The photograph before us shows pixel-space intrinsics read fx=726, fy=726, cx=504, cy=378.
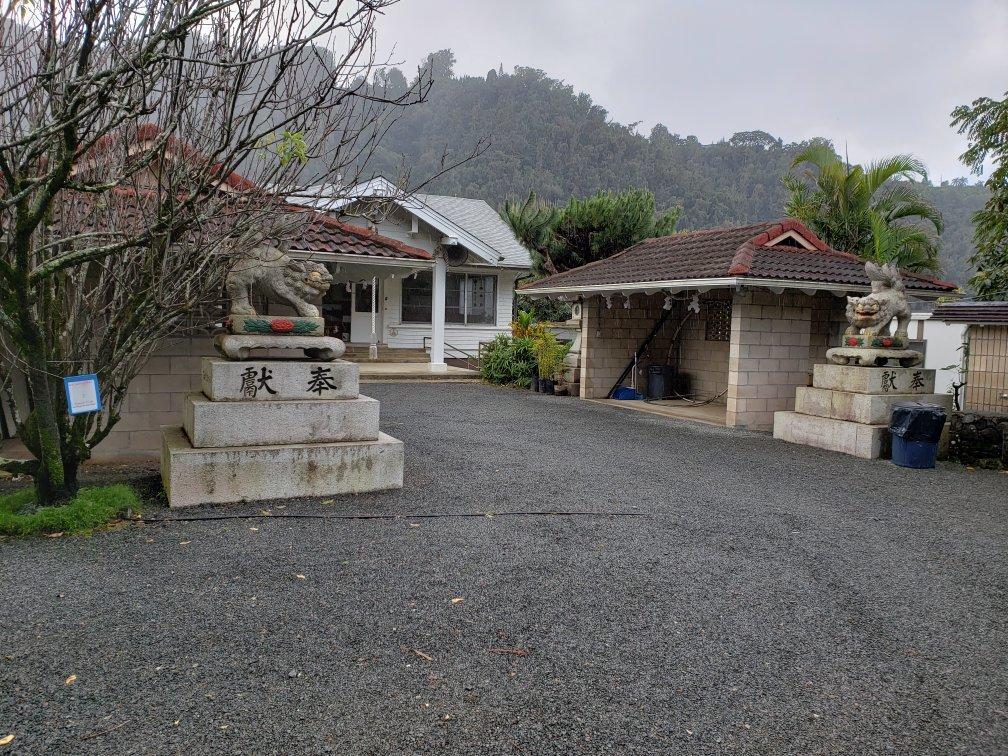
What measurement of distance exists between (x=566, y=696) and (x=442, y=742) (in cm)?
63

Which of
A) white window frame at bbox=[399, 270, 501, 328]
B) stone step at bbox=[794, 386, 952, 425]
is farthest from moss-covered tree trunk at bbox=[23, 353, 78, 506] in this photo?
white window frame at bbox=[399, 270, 501, 328]

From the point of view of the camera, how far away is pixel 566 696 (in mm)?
3180

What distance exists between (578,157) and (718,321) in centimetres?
3498

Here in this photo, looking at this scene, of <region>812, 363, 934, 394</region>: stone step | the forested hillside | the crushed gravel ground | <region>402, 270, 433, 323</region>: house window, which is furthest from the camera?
the forested hillside

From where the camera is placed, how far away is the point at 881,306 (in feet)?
32.4

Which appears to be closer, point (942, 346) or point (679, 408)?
point (679, 408)

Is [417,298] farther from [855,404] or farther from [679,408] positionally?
[855,404]

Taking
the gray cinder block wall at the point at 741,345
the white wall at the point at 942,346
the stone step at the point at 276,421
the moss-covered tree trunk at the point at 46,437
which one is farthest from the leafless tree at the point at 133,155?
the white wall at the point at 942,346

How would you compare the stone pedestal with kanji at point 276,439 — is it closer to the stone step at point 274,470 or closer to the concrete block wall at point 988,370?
the stone step at point 274,470

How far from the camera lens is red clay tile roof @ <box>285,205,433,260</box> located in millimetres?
8688

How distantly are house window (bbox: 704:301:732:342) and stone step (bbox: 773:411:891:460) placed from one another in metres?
4.08

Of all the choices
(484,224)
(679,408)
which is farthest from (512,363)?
(484,224)

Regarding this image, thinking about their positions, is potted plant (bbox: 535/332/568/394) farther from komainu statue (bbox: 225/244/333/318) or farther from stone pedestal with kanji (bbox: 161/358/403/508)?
komainu statue (bbox: 225/244/333/318)

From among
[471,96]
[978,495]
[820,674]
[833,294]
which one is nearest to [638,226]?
[833,294]
